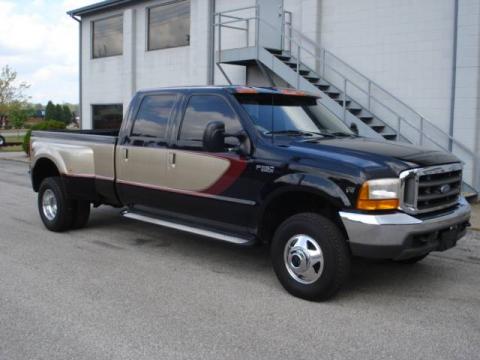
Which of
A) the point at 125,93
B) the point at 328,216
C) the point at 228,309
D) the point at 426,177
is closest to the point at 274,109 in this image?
the point at 328,216

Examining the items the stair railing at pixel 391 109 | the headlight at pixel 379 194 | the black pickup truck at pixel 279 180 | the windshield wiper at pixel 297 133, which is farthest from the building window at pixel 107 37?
the headlight at pixel 379 194

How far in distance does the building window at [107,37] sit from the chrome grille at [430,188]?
60.1ft

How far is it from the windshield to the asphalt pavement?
1.56m

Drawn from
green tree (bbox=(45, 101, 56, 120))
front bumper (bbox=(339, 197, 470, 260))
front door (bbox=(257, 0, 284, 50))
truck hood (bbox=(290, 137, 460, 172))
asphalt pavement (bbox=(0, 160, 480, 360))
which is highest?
front door (bbox=(257, 0, 284, 50))

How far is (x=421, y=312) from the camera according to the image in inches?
197

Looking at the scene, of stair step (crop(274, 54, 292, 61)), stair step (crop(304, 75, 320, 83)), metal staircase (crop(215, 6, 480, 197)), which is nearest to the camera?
metal staircase (crop(215, 6, 480, 197))

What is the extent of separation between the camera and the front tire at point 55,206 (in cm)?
795

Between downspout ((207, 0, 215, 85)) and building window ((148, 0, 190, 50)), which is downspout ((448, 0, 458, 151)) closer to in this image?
downspout ((207, 0, 215, 85))

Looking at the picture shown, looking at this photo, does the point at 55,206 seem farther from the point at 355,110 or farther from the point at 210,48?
the point at 210,48

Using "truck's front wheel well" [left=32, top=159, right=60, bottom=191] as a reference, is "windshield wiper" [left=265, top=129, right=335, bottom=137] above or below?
above

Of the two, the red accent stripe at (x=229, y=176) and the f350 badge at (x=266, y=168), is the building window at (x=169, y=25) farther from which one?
the f350 badge at (x=266, y=168)

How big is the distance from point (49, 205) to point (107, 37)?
1582cm

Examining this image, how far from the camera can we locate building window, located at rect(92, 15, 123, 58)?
21969mm

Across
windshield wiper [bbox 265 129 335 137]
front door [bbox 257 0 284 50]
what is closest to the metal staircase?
front door [bbox 257 0 284 50]
